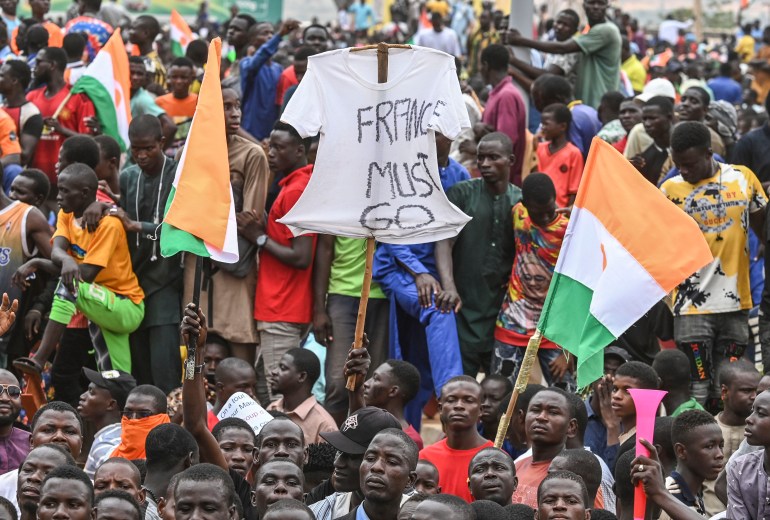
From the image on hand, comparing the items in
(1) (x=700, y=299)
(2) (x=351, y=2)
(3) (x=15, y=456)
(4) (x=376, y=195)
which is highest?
(4) (x=376, y=195)

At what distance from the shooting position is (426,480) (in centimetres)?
731

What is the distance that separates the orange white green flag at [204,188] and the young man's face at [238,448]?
38.0 inches

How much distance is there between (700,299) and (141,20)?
6.39m

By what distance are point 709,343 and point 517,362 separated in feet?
3.95

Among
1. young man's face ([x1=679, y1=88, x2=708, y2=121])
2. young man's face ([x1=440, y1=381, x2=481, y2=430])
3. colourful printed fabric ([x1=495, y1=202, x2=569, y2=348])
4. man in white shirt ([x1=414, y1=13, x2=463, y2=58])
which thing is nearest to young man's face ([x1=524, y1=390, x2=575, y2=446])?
young man's face ([x1=440, y1=381, x2=481, y2=430])

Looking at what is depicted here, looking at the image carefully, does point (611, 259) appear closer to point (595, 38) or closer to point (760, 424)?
point (760, 424)

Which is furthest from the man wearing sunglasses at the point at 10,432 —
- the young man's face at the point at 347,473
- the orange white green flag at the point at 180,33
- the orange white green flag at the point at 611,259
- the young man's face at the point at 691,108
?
the orange white green flag at the point at 180,33

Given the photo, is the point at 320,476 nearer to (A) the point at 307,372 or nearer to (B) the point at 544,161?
(A) the point at 307,372

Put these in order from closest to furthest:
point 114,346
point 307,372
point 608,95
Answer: point 307,372 < point 114,346 < point 608,95

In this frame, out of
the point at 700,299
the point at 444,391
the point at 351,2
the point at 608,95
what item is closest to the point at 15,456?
the point at 444,391

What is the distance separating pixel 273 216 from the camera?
9.77 m

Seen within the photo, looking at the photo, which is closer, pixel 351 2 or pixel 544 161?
pixel 544 161

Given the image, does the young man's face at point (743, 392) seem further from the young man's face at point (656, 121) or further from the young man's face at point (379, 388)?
the young man's face at point (656, 121)

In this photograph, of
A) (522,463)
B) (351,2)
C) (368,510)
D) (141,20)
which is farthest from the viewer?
(351,2)
